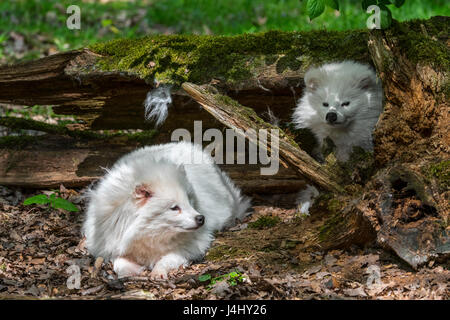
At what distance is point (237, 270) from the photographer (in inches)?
150

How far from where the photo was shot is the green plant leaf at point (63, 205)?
488cm

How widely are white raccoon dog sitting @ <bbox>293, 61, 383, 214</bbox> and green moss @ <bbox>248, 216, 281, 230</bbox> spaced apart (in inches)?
13.5

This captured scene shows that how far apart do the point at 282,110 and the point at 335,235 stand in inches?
72.2

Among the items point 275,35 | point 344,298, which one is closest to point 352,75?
point 275,35

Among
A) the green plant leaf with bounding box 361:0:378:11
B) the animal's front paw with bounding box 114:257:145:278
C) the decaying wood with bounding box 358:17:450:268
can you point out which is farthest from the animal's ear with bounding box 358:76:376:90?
the animal's front paw with bounding box 114:257:145:278

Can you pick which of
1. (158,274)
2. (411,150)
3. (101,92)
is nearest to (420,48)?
(411,150)

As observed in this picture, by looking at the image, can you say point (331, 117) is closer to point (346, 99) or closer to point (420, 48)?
point (346, 99)

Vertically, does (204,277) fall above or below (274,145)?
below

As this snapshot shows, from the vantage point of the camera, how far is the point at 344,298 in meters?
3.26

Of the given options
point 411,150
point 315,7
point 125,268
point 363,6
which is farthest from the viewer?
point 125,268

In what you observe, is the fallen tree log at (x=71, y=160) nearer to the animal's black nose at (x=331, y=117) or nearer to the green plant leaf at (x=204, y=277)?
the animal's black nose at (x=331, y=117)

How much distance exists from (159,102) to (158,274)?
1.70 meters

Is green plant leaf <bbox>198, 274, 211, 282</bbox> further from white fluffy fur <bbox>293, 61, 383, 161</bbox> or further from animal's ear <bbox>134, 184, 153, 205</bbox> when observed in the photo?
white fluffy fur <bbox>293, 61, 383, 161</bbox>
